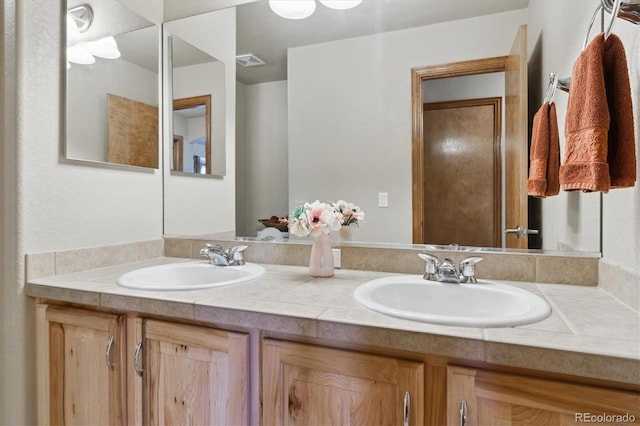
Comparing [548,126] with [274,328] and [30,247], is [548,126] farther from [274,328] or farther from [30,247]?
[30,247]

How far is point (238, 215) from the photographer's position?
5.66ft

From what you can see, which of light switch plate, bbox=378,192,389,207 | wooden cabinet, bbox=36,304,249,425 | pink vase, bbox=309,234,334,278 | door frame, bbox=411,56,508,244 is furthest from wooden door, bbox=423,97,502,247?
wooden cabinet, bbox=36,304,249,425

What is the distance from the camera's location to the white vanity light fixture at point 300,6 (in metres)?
1.53

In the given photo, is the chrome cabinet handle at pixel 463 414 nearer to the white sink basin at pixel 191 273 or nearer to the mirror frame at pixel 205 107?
the white sink basin at pixel 191 273

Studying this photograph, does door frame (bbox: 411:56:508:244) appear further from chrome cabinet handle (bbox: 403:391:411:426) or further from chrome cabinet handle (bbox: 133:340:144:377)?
chrome cabinet handle (bbox: 133:340:144:377)

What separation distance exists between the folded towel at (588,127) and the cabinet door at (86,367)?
135 cm

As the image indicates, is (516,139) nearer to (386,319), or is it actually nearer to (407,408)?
(386,319)

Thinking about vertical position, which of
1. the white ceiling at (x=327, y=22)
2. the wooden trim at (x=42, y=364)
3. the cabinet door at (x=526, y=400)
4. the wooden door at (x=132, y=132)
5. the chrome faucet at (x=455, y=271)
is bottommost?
the wooden trim at (x=42, y=364)

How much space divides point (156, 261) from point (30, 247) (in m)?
0.52

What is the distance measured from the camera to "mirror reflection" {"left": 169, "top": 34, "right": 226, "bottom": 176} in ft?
5.97

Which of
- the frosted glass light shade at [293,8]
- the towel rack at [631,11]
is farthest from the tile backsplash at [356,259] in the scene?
the frosted glass light shade at [293,8]

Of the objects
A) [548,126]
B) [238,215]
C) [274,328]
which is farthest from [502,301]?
[238,215]

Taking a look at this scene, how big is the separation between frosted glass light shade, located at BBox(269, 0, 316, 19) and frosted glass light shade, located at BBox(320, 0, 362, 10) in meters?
0.07

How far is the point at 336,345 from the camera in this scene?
861 mm
